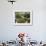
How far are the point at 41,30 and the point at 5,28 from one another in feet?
4.39

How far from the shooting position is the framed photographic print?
4.71m

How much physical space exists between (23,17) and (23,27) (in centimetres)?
37

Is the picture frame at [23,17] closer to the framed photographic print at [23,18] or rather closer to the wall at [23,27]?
the framed photographic print at [23,18]

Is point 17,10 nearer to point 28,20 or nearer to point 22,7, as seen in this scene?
point 22,7

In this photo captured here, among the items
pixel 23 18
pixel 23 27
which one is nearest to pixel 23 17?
pixel 23 18

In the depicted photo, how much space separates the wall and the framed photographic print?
5.8 inches

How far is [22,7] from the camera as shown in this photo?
471 cm

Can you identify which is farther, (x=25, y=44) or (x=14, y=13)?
(x=14, y=13)

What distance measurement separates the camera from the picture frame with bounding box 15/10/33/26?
4.71 meters

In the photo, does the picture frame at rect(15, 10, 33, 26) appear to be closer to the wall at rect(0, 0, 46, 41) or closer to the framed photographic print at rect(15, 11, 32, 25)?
the framed photographic print at rect(15, 11, 32, 25)

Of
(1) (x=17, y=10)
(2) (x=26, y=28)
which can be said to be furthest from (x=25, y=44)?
(1) (x=17, y=10)

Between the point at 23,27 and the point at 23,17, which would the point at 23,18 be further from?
the point at 23,27

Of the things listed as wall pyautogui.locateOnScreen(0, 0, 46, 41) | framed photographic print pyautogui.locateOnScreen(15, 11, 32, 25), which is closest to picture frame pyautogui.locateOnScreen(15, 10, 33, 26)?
Result: framed photographic print pyautogui.locateOnScreen(15, 11, 32, 25)

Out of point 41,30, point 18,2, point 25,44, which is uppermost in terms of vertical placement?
point 18,2
